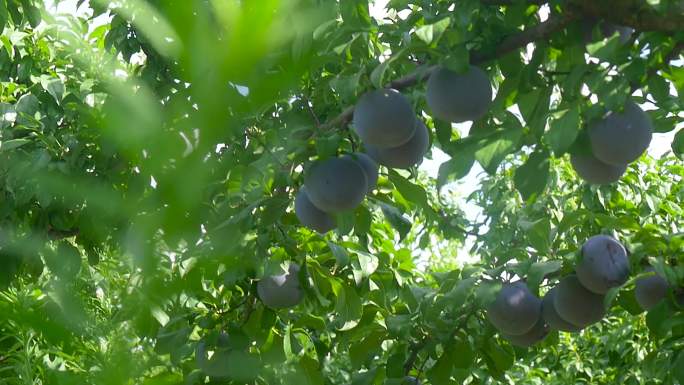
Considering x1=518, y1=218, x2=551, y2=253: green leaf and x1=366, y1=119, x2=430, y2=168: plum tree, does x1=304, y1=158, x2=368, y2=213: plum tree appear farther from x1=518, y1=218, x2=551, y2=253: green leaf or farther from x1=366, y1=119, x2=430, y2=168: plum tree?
x1=518, y1=218, x2=551, y2=253: green leaf

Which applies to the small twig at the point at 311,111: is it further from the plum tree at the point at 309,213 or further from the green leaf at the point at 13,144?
the green leaf at the point at 13,144

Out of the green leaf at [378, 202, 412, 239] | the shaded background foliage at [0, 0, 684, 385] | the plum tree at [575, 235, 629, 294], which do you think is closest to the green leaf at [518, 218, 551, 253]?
the shaded background foliage at [0, 0, 684, 385]

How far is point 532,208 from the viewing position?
3.46 meters

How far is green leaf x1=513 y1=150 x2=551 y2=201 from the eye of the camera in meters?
1.41

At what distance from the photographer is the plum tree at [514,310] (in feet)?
5.72

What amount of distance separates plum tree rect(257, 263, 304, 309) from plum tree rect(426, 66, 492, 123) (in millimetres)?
719

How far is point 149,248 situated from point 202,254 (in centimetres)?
7

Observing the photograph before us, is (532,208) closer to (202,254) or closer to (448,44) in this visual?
(448,44)

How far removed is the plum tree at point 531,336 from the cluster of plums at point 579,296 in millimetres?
35

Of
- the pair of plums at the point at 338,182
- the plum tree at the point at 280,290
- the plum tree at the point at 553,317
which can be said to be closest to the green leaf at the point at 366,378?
the plum tree at the point at 280,290

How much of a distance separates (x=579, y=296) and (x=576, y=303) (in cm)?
2

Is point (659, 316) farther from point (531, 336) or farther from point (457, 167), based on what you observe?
point (457, 167)

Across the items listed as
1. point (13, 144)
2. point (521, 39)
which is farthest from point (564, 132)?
point (13, 144)

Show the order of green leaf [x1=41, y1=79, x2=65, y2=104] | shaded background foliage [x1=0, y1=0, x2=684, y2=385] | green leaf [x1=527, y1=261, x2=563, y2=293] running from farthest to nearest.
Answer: green leaf [x1=41, y1=79, x2=65, y2=104] → green leaf [x1=527, y1=261, x2=563, y2=293] → shaded background foliage [x1=0, y1=0, x2=684, y2=385]
